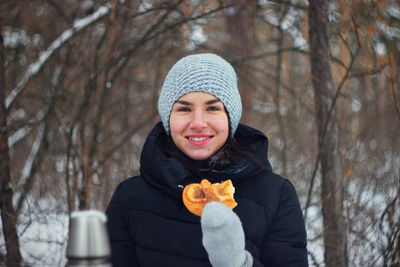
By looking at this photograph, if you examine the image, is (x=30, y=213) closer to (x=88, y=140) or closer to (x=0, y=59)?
(x=88, y=140)

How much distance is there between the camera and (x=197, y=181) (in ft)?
7.33

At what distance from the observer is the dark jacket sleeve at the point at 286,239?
209 cm

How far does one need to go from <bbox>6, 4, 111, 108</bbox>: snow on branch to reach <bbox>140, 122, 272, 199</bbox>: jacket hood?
7.21ft

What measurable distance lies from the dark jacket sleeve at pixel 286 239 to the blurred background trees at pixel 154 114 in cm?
175

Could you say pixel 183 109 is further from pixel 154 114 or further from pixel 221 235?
pixel 154 114

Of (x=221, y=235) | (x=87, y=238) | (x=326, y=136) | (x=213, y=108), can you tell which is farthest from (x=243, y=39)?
(x=87, y=238)

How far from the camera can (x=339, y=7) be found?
13.8 feet

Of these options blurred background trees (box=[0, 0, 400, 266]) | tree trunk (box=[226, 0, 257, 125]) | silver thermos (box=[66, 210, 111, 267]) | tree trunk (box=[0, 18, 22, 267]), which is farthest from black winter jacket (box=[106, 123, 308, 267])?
tree trunk (box=[226, 0, 257, 125])

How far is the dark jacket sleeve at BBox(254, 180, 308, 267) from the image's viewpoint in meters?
2.09

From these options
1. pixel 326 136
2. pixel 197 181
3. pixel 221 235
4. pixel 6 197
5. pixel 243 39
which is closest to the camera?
pixel 221 235

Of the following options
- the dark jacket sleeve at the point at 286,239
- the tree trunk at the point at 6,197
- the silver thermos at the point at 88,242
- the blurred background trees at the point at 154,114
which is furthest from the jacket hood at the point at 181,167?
the tree trunk at the point at 6,197

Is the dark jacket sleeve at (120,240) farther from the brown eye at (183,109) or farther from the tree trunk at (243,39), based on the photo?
the tree trunk at (243,39)

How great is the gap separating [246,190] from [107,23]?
252cm

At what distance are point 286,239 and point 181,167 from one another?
44 cm
